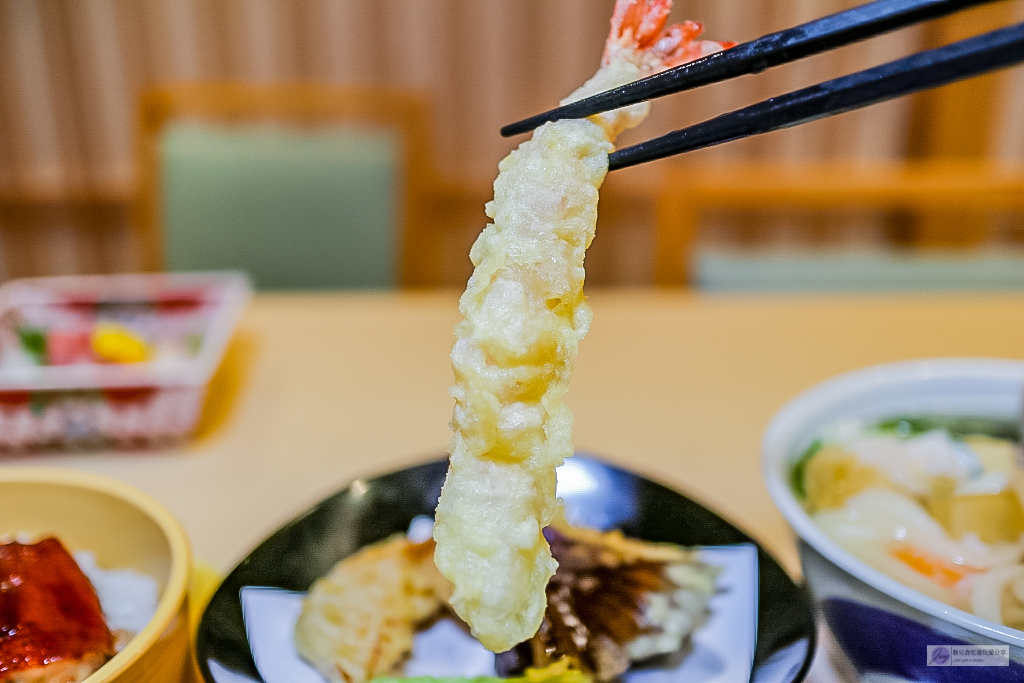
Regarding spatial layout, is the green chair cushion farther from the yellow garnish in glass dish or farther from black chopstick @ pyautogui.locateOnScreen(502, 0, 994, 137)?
black chopstick @ pyautogui.locateOnScreen(502, 0, 994, 137)

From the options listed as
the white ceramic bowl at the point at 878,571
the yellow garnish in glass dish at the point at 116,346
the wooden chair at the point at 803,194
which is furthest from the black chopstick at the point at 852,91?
the wooden chair at the point at 803,194

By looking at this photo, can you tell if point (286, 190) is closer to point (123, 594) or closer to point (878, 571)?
point (123, 594)

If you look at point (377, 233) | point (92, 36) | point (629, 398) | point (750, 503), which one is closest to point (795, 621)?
point (750, 503)

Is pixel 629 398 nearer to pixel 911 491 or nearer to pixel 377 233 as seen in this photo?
pixel 911 491

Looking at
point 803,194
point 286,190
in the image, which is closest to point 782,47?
point 803,194

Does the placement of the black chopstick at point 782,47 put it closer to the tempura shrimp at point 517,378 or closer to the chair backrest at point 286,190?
the tempura shrimp at point 517,378
